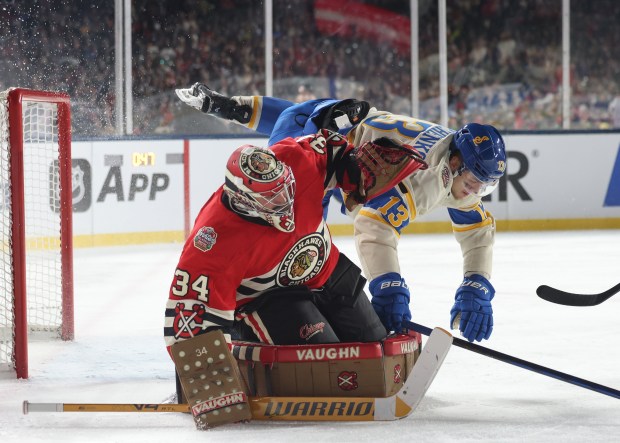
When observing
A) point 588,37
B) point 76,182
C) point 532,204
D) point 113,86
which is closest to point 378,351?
point 76,182

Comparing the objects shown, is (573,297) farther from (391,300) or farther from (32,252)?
(32,252)

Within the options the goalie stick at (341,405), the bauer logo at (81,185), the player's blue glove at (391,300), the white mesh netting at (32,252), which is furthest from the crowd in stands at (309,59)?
the goalie stick at (341,405)

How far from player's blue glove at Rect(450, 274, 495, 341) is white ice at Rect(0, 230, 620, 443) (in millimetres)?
150

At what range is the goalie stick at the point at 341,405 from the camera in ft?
8.35

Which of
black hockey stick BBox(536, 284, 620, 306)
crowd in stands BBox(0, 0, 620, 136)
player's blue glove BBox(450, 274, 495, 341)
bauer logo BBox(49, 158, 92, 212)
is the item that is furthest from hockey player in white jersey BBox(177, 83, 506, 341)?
crowd in stands BBox(0, 0, 620, 136)

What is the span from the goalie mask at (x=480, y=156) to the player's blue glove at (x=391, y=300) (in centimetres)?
40

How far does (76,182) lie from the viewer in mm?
6871

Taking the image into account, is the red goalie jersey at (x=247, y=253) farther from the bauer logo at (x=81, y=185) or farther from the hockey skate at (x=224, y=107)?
the bauer logo at (x=81, y=185)

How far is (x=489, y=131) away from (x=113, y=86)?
474 centimetres

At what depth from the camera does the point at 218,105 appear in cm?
394

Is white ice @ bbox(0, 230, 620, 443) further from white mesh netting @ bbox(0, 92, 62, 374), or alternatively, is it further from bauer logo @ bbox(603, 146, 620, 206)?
bauer logo @ bbox(603, 146, 620, 206)

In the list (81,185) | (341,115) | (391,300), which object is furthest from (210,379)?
A: (81,185)

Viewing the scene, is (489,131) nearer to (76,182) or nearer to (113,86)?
(76,182)

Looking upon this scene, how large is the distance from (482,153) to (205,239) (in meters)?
0.91
